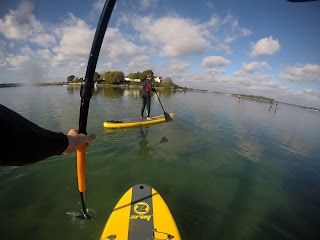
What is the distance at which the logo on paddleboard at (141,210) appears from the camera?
4.29m

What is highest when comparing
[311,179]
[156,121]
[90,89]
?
[90,89]

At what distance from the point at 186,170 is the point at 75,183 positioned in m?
4.34

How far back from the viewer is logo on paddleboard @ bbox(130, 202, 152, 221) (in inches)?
169

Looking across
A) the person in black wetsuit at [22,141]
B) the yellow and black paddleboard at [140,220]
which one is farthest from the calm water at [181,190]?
the person in black wetsuit at [22,141]

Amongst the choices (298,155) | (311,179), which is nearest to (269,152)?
(298,155)

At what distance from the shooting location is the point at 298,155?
13422 mm

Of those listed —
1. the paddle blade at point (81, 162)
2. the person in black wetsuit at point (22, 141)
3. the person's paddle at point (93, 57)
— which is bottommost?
the paddle blade at point (81, 162)

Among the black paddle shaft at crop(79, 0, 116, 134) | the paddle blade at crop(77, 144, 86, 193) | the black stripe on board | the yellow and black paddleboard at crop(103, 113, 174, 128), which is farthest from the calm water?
the black paddle shaft at crop(79, 0, 116, 134)

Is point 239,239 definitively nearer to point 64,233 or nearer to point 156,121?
point 64,233

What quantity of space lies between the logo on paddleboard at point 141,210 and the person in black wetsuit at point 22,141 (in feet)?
10.9

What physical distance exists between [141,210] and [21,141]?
3834mm

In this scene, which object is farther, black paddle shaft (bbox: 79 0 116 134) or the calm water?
the calm water

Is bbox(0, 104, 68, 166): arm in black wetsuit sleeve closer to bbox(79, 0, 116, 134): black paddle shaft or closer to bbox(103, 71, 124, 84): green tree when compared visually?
bbox(79, 0, 116, 134): black paddle shaft

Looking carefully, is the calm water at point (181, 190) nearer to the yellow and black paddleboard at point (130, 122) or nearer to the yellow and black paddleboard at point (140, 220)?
the yellow and black paddleboard at point (140, 220)
